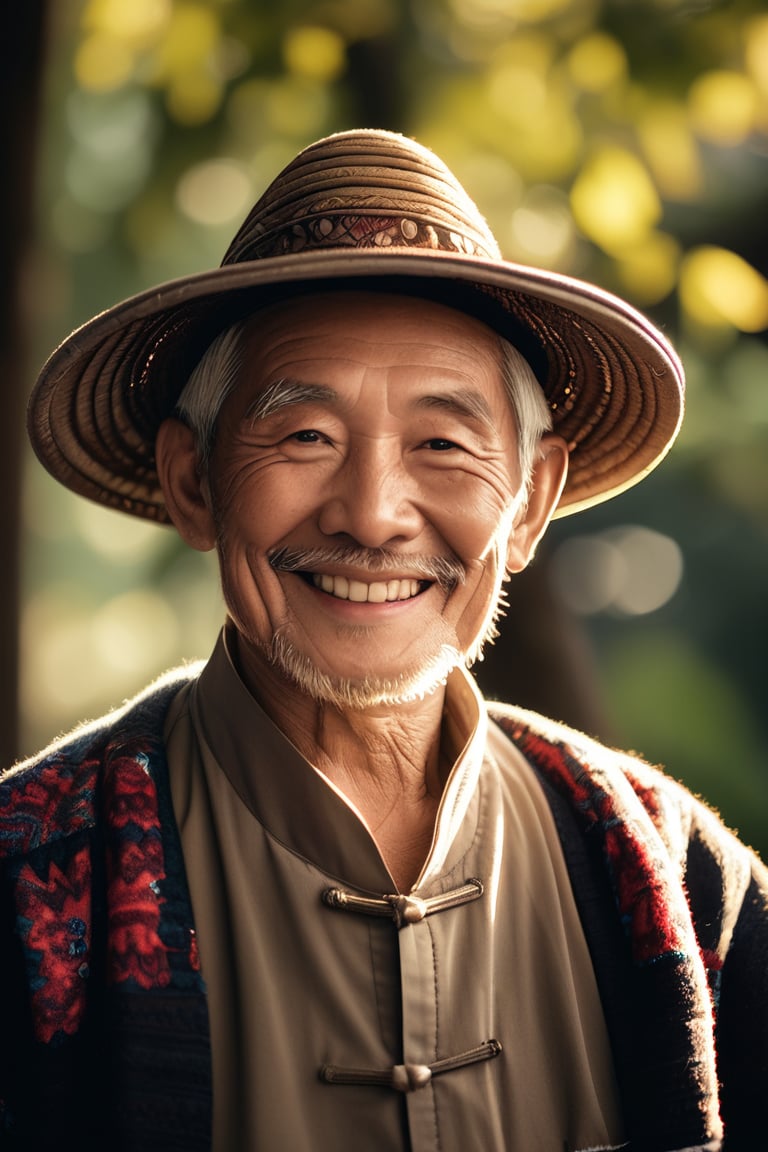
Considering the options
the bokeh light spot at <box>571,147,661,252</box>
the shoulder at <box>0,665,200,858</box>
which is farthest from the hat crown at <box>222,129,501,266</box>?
the bokeh light spot at <box>571,147,661,252</box>

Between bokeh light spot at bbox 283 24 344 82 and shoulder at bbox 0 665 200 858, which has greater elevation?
bokeh light spot at bbox 283 24 344 82

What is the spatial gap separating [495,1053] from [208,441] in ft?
4.91

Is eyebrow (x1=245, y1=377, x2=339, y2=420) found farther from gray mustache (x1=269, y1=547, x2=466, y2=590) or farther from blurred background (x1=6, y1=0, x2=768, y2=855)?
blurred background (x1=6, y1=0, x2=768, y2=855)

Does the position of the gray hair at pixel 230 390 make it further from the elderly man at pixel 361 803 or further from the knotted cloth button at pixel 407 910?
the knotted cloth button at pixel 407 910

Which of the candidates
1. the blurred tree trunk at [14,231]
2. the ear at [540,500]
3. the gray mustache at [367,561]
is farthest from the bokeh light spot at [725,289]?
the blurred tree trunk at [14,231]

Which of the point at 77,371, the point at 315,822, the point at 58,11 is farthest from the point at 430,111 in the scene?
the point at 315,822

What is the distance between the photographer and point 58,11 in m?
4.61

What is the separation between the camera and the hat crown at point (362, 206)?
2574 mm

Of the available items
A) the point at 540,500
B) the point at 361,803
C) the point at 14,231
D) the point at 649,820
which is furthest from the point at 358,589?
the point at 14,231

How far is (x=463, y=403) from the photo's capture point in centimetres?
269

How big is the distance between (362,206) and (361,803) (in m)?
1.34

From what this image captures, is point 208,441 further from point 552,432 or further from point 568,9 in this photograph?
point 568,9

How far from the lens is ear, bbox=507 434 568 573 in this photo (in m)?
3.03

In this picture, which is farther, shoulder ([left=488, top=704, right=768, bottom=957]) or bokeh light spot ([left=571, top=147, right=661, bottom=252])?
bokeh light spot ([left=571, top=147, right=661, bottom=252])
